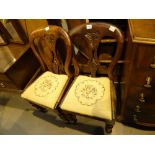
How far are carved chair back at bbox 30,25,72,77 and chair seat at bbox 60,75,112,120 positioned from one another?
18 cm

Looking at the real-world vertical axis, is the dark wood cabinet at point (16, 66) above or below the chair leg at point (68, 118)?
above

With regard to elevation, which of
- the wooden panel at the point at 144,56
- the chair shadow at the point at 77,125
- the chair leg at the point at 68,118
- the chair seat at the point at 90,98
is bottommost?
the chair shadow at the point at 77,125

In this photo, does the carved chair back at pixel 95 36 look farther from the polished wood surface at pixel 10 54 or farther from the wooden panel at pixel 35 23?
the polished wood surface at pixel 10 54

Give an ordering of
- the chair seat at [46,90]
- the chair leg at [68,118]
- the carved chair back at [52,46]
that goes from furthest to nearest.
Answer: the chair leg at [68,118] → the chair seat at [46,90] → the carved chair back at [52,46]

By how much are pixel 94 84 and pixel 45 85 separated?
1.46 ft

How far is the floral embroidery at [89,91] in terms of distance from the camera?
122 centimetres

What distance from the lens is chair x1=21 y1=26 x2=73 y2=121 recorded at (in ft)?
4.01

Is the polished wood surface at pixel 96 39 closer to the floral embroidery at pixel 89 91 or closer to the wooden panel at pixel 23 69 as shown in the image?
the floral embroidery at pixel 89 91

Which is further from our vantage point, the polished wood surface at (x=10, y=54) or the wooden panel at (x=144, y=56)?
the polished wood surface at (x=10, y=54)

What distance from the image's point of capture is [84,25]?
112 centimetres

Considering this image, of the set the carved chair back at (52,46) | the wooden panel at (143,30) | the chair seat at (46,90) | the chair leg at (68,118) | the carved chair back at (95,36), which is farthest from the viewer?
the chair leg at (68,118)

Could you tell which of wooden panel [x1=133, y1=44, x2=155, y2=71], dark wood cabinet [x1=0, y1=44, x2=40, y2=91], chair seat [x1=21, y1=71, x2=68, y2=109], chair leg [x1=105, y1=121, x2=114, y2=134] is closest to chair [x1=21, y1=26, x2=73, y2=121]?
chair seat [x1=21, y1=71, x2=68, y2=109]

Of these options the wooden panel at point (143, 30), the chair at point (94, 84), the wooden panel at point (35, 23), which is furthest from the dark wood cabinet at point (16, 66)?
the wooden panel at point (143, 30)

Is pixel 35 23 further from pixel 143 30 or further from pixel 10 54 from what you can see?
pixel 143 30
